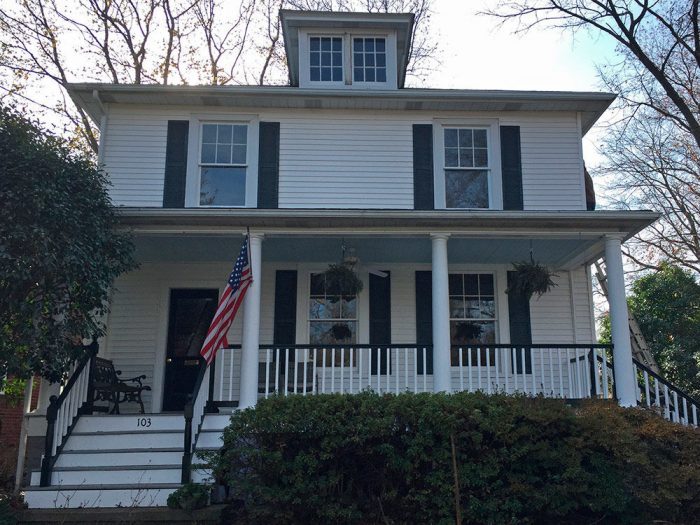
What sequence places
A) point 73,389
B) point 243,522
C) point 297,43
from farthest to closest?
1. point 297,43
2. point 73,389
3. point 243,522

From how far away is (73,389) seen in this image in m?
8.12

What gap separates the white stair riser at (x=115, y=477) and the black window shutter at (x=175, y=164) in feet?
13.9

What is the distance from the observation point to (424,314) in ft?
34.8

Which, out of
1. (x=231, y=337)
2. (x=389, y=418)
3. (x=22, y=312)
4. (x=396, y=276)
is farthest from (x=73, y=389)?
(x=396, y=276)

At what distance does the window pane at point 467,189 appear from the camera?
10.5 meters

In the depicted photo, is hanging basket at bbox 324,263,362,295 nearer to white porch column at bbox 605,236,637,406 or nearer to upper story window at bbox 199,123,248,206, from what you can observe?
upper story window at bbox 199,123,248,206

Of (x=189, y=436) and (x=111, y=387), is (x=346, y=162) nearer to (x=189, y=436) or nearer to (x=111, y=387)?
(x=111, y=387)

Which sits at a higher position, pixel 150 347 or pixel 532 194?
pixel 532 194

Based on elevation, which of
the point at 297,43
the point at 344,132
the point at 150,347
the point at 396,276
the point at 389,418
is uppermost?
the point at 297,43

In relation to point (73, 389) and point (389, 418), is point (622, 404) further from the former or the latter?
point (73, 389)

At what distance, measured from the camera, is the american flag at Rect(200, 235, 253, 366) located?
8188 mm

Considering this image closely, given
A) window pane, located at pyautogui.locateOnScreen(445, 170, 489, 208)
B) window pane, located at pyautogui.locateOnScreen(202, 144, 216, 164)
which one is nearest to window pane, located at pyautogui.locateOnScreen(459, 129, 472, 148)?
window pane, located at pyautogui.locateOnScreen(445, 170, 489, 208)

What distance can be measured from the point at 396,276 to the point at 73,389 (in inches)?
205

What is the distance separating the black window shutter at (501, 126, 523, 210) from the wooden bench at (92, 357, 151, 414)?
6427mm
